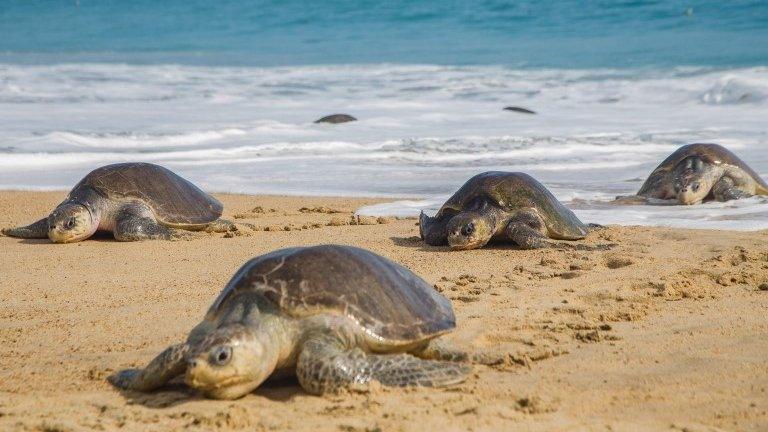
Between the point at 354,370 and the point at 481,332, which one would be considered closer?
the point at 354,370

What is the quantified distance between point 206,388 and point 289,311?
447 mm

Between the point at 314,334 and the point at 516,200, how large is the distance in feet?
12.7

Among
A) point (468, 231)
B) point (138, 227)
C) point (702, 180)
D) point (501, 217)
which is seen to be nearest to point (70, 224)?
point (138, 227)

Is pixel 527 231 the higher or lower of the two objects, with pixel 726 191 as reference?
lower

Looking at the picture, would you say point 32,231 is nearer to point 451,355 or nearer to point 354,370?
point 451,355

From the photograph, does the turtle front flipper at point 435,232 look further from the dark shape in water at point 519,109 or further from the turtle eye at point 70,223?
the dark shape in water at point 519,109

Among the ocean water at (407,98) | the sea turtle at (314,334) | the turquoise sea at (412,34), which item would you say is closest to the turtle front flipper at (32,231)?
the ocean water at (407,98)

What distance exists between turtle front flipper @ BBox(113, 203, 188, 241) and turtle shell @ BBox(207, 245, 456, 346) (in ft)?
12.8

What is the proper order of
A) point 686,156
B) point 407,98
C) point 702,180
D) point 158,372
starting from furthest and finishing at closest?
1. point 407,98
2. point 686,156
3. point 702,180
4. point 158,372

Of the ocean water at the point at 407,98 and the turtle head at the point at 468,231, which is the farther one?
the ocean water at the point at 407,98

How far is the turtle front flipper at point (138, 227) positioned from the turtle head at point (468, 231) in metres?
2.23

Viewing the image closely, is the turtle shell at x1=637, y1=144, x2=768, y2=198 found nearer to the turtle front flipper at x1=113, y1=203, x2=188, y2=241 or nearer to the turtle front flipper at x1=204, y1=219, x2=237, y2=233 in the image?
the turtle front flipper at x1=204, y1=219, x2=237, y2=233

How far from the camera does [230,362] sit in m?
3.73

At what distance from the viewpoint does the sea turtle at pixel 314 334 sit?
381 centimetres
